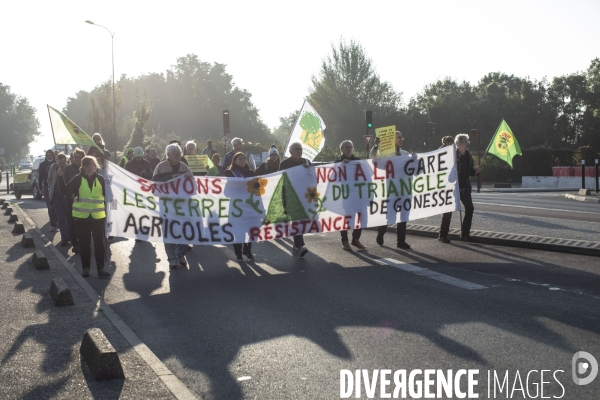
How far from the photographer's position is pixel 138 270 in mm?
10961

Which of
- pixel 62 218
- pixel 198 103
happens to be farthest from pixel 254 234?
pixel 198 103

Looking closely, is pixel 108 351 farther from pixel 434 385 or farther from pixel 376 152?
pixel 376 152

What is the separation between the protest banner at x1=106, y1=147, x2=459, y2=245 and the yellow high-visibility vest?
0.66 ft

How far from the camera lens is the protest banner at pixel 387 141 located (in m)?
13.7

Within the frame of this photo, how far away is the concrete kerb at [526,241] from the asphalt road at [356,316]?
238 millimetres

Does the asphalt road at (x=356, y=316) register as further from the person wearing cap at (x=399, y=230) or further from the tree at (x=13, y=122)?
the tree at (x=13, y=122)

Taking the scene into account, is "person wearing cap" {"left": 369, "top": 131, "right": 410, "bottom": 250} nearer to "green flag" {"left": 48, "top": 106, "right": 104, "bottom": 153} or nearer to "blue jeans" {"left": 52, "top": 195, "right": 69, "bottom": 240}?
"green flag" {"left": 48, "top": 106, "right": 104, "bottom": 153}

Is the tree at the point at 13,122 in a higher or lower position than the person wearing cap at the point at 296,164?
higher

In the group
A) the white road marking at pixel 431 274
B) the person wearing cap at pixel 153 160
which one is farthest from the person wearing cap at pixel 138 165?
the white road marking at pixel 431 274

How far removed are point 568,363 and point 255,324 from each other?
9.56 feet

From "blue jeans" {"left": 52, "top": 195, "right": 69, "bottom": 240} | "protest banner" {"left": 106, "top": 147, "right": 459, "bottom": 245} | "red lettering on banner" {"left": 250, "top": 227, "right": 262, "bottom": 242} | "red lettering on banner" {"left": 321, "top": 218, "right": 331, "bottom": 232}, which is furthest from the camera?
"blue jeans" {"left": 52, "top": 195, "right": 69, "bottom": 240}

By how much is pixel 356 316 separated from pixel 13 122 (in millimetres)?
151499

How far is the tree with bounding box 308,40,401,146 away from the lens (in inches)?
2884

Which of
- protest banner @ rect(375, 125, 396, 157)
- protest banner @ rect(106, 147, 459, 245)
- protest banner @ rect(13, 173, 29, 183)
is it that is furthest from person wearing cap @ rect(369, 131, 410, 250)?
protest banner @ rect(13, 173, 29, 183)
